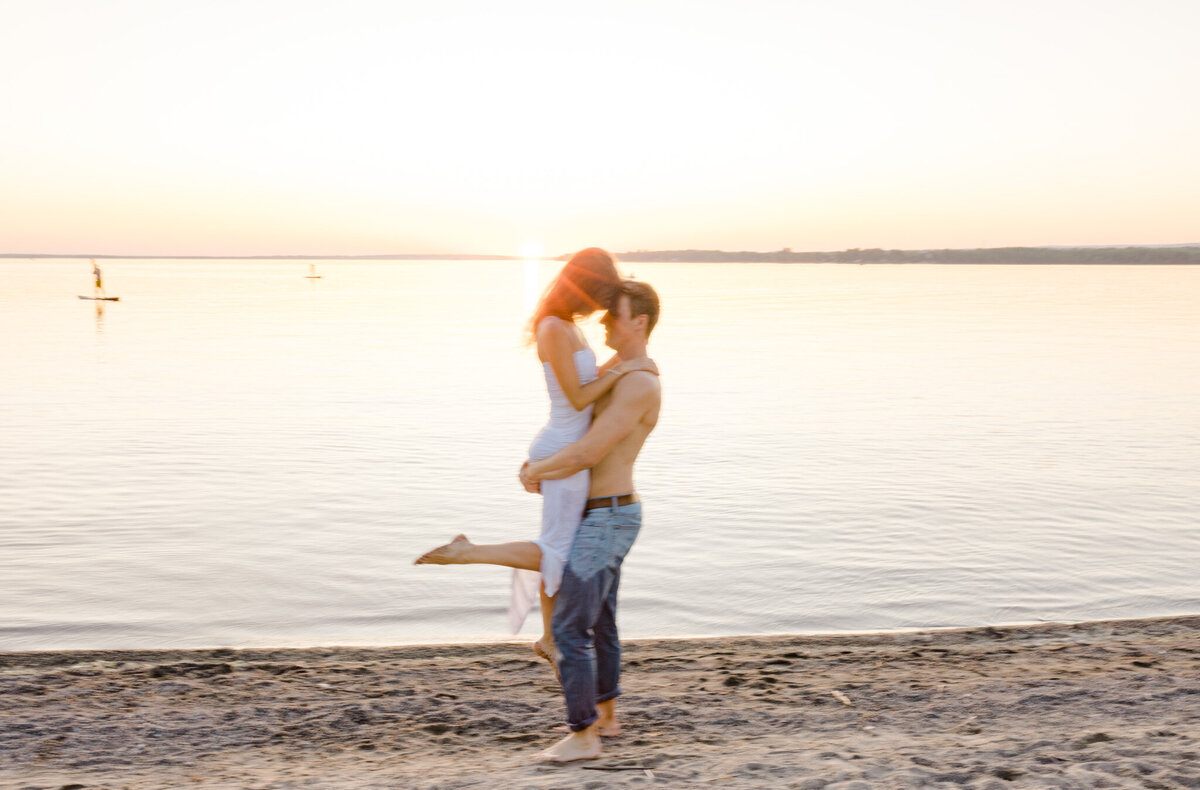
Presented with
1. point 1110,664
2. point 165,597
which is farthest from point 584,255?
point 165,597

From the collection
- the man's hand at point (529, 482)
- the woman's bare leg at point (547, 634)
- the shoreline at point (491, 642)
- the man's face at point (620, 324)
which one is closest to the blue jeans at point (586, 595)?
the woman's bare leg at point (547, 634)

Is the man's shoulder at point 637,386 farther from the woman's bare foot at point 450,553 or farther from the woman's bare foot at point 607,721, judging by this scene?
the woman's bare foot at point 607,721

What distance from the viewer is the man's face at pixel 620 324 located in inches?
170

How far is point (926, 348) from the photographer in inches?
1298

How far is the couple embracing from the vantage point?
14.0 ft

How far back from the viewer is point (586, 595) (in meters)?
4.34

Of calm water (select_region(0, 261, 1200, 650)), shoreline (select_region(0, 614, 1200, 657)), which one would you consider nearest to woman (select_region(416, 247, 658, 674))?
A: calm water (select_region(0, 261, 1200, 650))

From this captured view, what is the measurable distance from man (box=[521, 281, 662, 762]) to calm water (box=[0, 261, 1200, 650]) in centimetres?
46

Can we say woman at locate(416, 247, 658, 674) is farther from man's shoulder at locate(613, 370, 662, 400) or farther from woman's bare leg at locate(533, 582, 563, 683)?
woman's bare leg at locate(533, 582, 563, 683)

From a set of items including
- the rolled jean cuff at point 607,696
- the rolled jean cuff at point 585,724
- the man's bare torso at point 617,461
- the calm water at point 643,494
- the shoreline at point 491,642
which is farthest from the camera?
the calm water at point 643,494

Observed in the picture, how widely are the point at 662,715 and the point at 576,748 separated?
3.05ft

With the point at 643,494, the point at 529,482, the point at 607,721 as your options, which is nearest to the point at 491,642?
the point at 607,721

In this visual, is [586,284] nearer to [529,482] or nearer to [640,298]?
[640,298]

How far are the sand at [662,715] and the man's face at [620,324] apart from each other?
177cm
